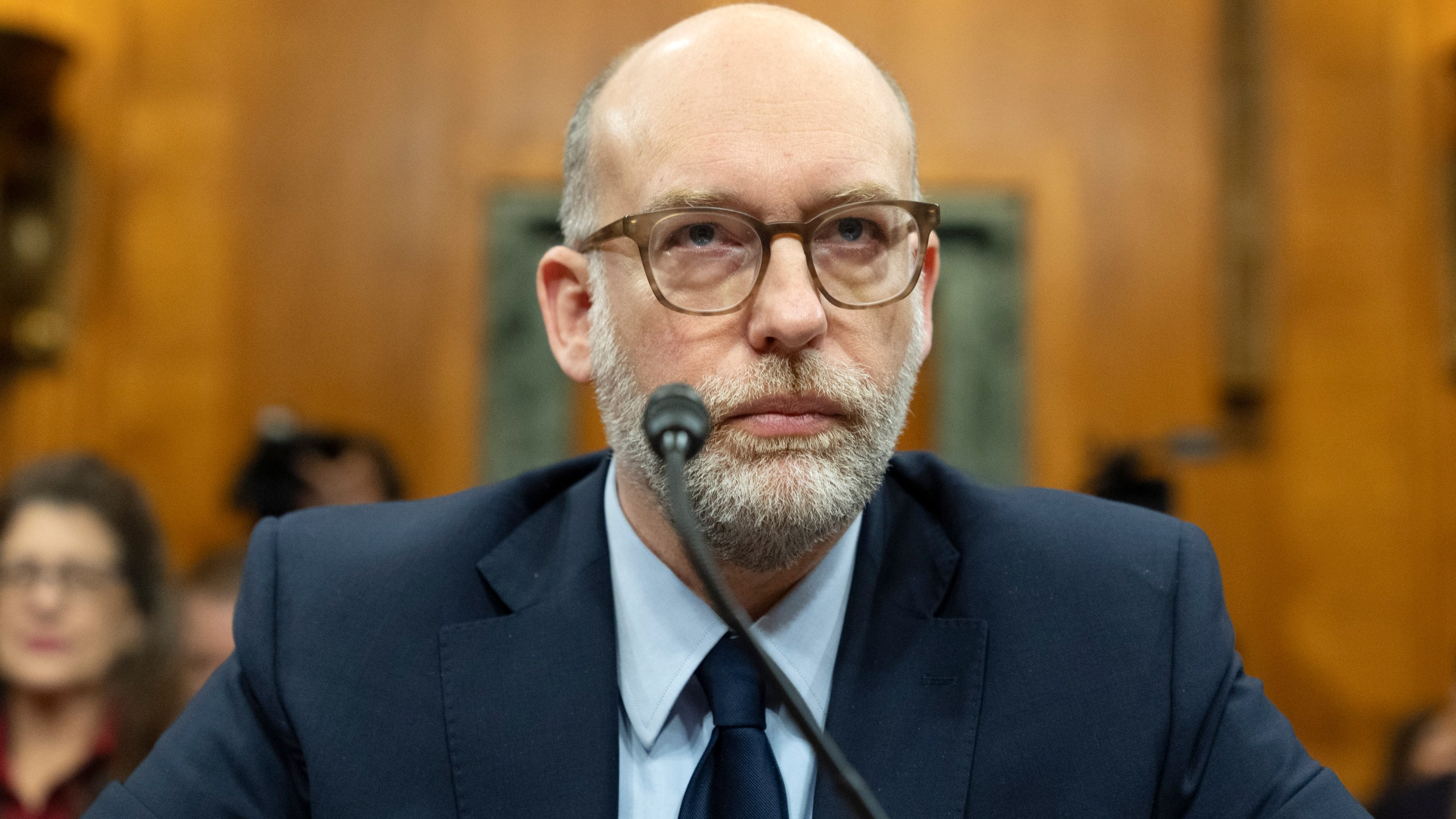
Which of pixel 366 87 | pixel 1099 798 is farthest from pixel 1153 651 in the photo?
pixel 366 87

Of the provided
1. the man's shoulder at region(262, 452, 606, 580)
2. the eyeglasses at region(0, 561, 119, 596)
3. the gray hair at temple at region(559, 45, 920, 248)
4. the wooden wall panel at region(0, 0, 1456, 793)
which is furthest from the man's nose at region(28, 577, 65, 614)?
the gray hair at temple at region(559, 45, 920, 248)

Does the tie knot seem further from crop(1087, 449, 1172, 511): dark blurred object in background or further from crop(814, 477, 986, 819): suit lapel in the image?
crop(1087, 449, 1172, 511): dark blurred object in background

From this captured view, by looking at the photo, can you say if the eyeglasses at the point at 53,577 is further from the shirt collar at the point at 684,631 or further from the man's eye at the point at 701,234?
the man's eye at the point at 701,234

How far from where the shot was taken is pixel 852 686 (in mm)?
1331

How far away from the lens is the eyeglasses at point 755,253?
129cm

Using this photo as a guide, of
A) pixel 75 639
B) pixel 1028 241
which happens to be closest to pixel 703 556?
pixel 75 639

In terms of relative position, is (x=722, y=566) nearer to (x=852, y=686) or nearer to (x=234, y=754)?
(x=852, y=686)

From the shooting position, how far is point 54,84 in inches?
143

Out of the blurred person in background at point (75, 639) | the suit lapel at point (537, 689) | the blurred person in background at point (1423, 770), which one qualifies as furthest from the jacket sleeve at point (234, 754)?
the blurred person in background at point (1423, 770)

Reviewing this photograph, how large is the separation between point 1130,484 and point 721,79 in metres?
1.87

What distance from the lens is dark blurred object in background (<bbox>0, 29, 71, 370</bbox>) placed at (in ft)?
11.6

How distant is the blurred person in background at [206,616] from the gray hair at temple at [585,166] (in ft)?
4.31

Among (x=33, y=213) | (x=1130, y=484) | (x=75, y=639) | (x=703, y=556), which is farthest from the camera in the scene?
(x=33, y=213)

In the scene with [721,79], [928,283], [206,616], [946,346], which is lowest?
[206,616]
